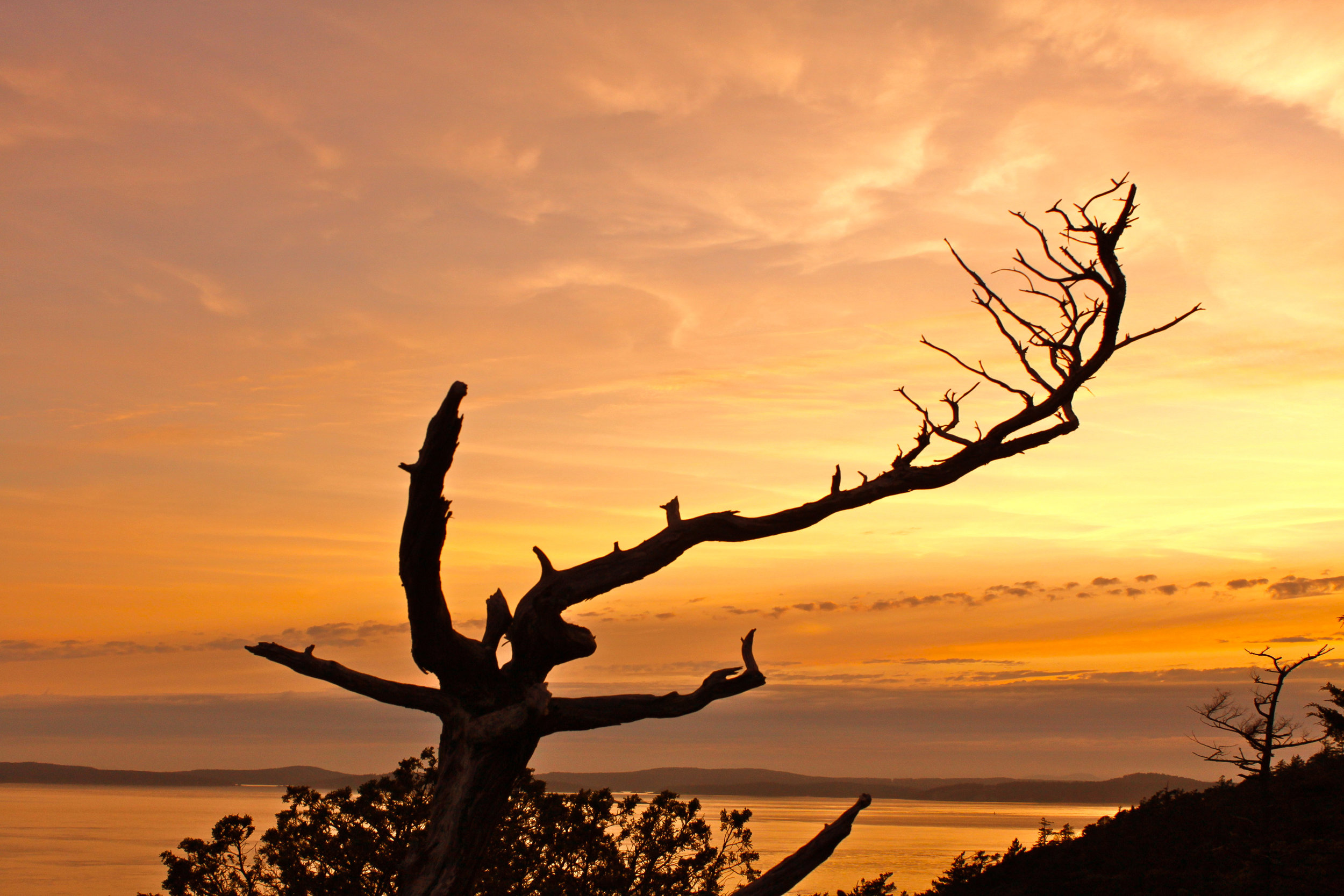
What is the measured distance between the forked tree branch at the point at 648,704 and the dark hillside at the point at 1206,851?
12.6 meters

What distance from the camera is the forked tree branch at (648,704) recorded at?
655 cm

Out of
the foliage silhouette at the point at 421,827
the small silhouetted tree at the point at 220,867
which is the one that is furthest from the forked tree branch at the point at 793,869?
the small silhouetted tree at the point at 220,867

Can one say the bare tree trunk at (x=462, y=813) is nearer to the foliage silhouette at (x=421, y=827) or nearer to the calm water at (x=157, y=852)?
the foliage silhouette at (x=421, y=827)

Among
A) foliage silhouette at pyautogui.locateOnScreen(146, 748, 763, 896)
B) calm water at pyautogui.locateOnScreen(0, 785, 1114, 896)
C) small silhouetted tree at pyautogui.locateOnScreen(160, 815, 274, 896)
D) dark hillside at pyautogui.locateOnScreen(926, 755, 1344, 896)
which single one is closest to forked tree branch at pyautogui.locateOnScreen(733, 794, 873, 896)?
foliage silhouette at pyautogui.locateOnScreen(146, 748, 763, 896)

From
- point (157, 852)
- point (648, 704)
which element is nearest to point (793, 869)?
point (648, 704)

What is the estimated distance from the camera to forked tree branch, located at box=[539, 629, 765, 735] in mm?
6555

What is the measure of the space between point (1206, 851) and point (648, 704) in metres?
18.0

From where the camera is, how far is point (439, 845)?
6172 millimetres

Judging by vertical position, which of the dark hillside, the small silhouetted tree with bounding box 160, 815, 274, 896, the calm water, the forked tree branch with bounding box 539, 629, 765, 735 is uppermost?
the forked tree branch with bounding box 539, 629, 765, 735

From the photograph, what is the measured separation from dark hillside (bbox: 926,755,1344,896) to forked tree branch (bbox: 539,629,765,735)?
12.6m

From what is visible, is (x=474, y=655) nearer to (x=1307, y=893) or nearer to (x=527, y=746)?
(x=527, y=746)

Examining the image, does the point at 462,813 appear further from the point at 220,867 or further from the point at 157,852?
the point at 157,852

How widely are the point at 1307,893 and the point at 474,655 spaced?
14.2 m

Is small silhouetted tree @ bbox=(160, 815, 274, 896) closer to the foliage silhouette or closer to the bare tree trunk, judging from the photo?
the foliage silhouette
